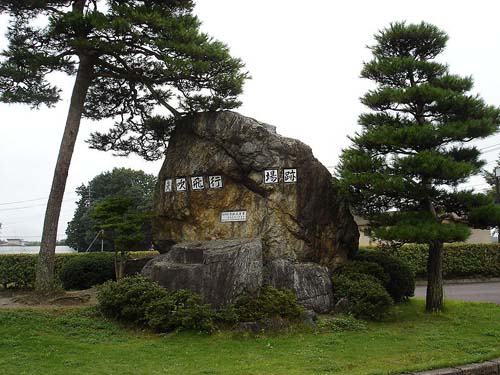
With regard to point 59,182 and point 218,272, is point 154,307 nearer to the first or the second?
point 218,272

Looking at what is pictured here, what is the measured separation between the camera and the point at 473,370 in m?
5.80

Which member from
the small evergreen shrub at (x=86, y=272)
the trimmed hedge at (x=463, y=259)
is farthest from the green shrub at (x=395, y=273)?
the trimmed hedge at (x=463, y=259)

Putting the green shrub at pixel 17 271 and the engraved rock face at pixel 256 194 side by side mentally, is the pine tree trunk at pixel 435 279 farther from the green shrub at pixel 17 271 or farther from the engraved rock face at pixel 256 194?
the green shrub at pixel 17 271

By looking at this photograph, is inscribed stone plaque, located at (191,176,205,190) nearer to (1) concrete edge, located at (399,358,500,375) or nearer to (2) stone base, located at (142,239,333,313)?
(2) stone base, located at (142,239,333,313)

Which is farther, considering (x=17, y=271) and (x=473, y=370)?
(x=17, y=271)

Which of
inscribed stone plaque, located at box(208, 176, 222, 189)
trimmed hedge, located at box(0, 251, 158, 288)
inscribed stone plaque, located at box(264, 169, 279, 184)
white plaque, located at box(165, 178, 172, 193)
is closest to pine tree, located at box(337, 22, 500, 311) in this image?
inscribed stone plaque, located at box(264, 169, 279, 184)

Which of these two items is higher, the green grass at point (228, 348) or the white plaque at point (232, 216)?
the white plaque at point (232, 216)

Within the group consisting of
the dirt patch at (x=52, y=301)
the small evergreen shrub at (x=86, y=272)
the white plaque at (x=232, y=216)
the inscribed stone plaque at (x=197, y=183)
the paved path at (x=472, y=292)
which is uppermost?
the inscribed stone plaque at (x=197, y=183)

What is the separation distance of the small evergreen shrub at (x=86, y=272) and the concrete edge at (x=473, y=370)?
352 inches

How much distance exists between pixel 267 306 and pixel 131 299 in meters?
2.30

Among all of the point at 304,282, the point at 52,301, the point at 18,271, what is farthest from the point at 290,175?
the point at 18,271

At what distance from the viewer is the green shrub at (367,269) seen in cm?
1006

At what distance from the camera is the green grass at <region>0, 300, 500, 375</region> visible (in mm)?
5832

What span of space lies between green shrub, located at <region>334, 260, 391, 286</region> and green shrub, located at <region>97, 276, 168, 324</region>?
382 cm
